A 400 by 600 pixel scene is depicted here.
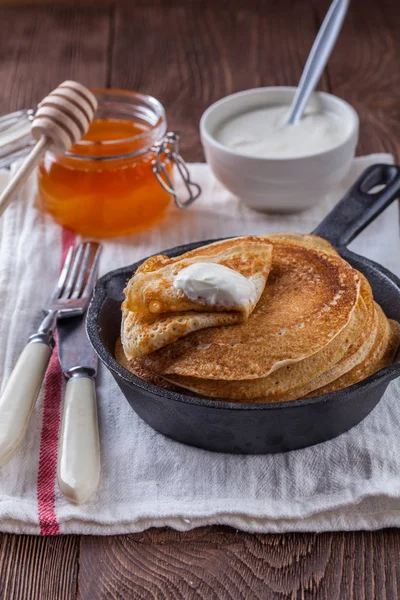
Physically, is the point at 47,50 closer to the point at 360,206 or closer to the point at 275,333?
Answer: the point at 360,206

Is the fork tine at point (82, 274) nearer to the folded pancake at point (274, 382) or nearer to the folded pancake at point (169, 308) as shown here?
the folded pancake at point (169, 308)

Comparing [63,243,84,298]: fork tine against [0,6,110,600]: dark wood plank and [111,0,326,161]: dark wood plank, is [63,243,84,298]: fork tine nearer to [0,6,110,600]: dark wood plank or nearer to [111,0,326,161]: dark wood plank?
[111,0,326,161]: dark wood plank

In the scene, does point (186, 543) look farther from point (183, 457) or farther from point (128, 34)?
point (128, 34)

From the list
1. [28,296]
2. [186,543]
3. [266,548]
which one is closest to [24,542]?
[186,543]

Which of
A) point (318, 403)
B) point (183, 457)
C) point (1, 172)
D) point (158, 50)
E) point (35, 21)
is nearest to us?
point (318, 403)

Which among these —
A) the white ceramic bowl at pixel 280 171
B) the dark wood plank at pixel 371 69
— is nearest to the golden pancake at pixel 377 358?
the white ceramic bowl at pixel 280 171

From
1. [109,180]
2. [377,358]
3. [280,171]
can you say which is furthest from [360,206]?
[109,180]
